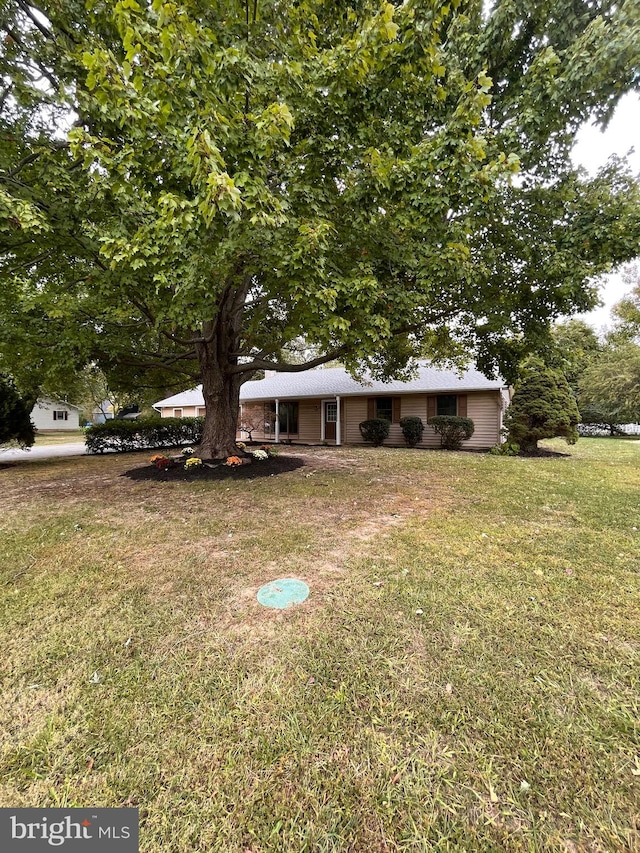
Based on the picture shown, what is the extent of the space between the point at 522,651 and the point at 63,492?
26.6 feet

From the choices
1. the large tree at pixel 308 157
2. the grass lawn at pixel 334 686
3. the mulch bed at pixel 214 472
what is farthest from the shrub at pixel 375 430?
the grass lawn at pixel 334 686

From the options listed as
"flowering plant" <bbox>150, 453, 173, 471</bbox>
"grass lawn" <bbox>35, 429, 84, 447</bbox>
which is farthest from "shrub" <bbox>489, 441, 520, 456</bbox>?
"grass lawn" <bbox>35, 429, 84, 447</bbox>

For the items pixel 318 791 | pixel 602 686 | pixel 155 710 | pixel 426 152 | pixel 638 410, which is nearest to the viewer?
pixel 318 791

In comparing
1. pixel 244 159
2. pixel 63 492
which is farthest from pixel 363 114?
pixel 63 492

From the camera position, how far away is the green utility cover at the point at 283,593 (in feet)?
10.0

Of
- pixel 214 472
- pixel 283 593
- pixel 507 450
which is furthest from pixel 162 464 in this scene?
pixel 507 450

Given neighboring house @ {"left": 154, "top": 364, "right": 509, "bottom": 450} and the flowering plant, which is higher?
neighboring house @ {"left": 154, "top": 364, "right": 509, "bottom": 450}

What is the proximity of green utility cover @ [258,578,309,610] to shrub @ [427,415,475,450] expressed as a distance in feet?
37.9

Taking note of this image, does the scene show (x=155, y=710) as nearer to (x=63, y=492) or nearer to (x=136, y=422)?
(x=63, y=492)

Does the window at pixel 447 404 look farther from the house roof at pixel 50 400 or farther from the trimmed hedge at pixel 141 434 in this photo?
the house roof at pixel 50 400

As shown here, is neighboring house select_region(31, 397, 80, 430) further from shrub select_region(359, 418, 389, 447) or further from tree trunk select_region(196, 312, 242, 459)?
tree trunk select_region(196, 312, 242, 459)

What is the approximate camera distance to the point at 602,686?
2141mm

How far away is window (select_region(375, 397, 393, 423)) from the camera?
51.5 ft

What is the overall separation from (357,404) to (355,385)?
864mm
